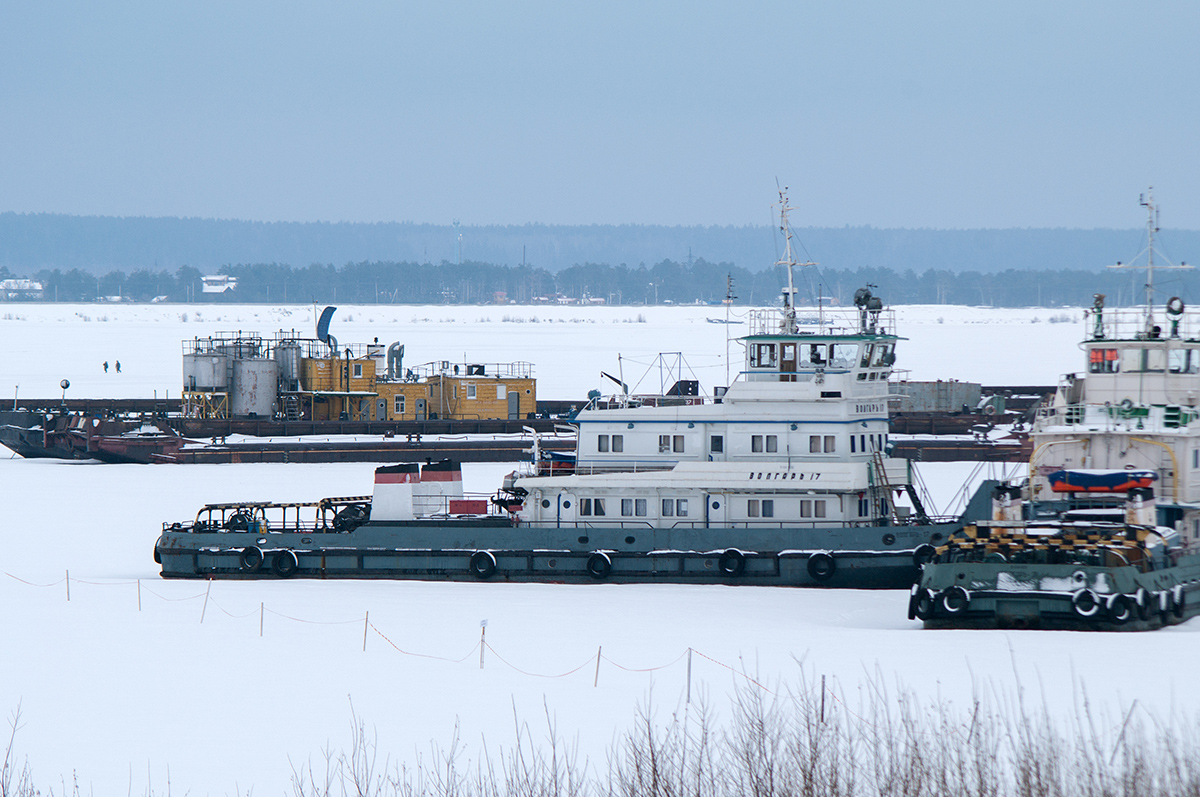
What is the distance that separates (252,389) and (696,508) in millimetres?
30587

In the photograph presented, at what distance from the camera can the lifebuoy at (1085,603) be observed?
2058 centimetres

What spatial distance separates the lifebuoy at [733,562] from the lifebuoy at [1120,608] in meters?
6.90

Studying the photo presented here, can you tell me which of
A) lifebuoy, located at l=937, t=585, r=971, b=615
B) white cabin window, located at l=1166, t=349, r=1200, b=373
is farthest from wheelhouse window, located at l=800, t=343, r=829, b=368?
lifebuoy, located at l=937, t=585, r=971, b=615

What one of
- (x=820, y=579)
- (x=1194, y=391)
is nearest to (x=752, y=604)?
(x=820, y=579)

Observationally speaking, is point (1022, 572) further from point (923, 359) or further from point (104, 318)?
point (104, 318)

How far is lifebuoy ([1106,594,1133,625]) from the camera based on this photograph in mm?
20469

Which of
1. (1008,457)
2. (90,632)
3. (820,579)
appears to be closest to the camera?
(90,632)

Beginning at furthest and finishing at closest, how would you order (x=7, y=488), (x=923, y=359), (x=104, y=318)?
(x=104, y=318) < (x=923, y=359) < (x=7, y=488)

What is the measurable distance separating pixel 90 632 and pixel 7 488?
2109cm

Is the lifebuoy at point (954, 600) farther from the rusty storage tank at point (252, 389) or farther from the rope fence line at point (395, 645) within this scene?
the rusty storage tank at point (252, 389)

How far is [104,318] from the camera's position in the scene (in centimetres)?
17375

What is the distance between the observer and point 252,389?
175 ft

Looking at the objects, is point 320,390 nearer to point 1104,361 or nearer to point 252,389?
point 252,389

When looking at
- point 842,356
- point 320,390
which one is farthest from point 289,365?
point 842,356
